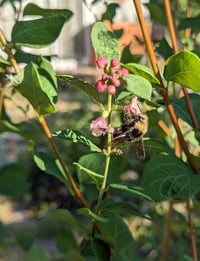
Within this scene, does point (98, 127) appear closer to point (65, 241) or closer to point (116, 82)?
point (116, 82)

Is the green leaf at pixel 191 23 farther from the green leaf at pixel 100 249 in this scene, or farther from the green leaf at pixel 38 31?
the green leaf at pixel 100 249

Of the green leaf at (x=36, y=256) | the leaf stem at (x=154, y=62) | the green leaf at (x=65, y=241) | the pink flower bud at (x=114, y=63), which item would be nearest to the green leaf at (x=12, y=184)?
the green leaf at (x=65, y=241)

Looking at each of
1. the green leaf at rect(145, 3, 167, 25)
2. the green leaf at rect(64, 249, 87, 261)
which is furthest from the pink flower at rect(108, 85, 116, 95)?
the green leaf at rect(145, 3, 167, 25)

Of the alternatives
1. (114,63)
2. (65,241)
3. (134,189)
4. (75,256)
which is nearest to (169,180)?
(134,189)

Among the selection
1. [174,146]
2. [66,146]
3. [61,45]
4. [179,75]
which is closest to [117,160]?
[179,75]

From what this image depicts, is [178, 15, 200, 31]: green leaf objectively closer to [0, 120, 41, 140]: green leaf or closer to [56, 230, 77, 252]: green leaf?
[0, 120, 41, 140]: green leaf

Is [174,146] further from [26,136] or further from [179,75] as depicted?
[179,75]
